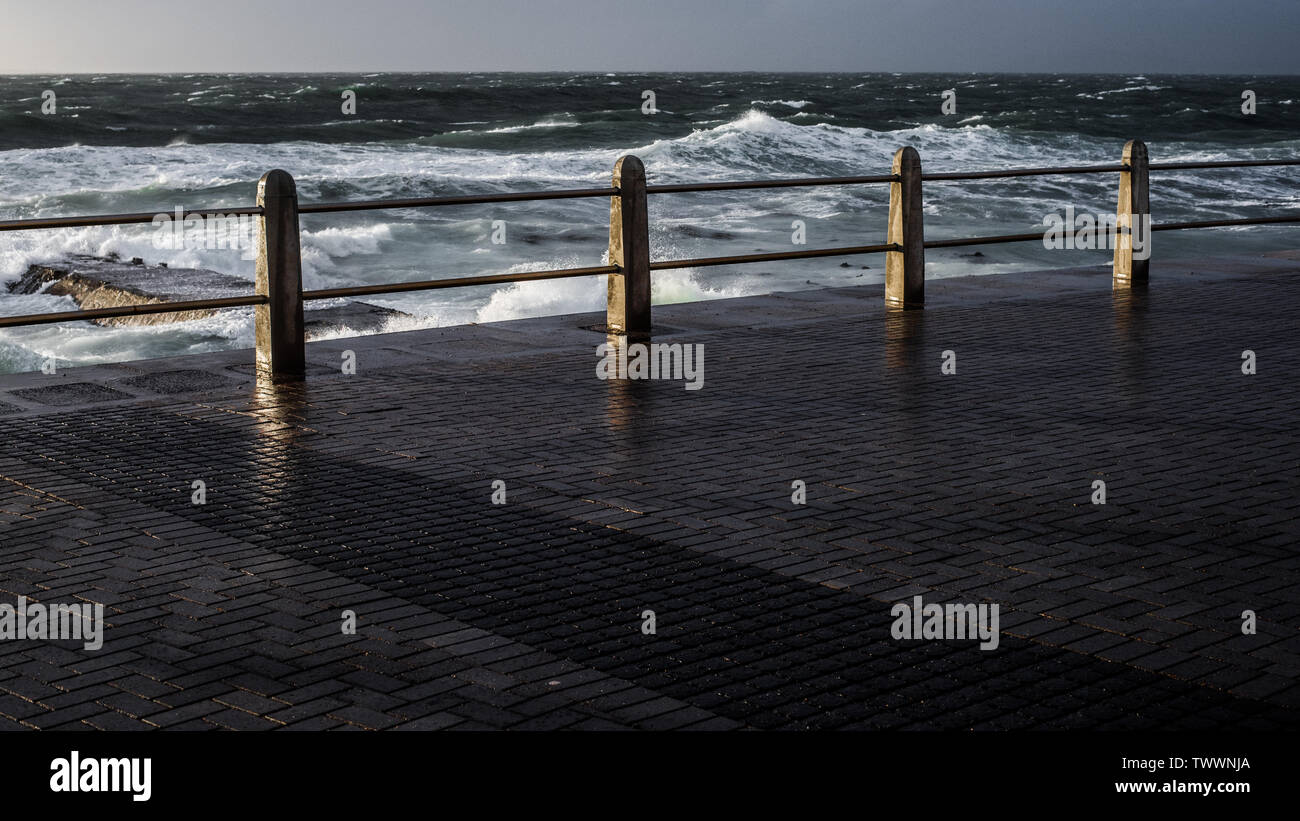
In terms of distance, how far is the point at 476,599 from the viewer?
5.17 metres

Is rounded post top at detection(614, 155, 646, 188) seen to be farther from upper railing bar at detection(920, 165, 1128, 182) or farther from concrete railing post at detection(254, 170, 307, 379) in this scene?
upper railing bar at detection(920, 165, 1128, 182)

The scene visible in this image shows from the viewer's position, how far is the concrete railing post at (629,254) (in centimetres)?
1052

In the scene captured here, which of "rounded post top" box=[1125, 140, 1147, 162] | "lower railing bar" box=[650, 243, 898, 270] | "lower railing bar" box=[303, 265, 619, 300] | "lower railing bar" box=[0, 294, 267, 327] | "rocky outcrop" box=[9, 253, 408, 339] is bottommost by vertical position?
"rocky outcrop" box=[9, 253, 408, 339]

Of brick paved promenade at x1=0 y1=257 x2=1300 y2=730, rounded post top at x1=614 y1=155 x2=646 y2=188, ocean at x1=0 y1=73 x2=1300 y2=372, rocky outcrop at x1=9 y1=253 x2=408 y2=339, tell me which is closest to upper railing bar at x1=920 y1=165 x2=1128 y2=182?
brick paved promenade at x1=0 y1=257 x2=1300 y2=730

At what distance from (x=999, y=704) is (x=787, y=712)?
1.88ft

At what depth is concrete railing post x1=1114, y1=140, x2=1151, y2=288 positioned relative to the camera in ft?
43.8

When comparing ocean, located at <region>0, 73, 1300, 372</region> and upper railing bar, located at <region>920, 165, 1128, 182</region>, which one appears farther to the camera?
ocean, located at <region>0, 73, 1300, 372</region>

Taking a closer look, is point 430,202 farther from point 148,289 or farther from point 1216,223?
point 148,289

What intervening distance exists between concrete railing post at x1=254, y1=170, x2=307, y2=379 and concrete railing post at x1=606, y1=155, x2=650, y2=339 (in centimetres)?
221

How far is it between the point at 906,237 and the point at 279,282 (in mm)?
5078

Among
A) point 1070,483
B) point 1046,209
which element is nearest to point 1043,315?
point 1070,483

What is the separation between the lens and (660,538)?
5.91 m
